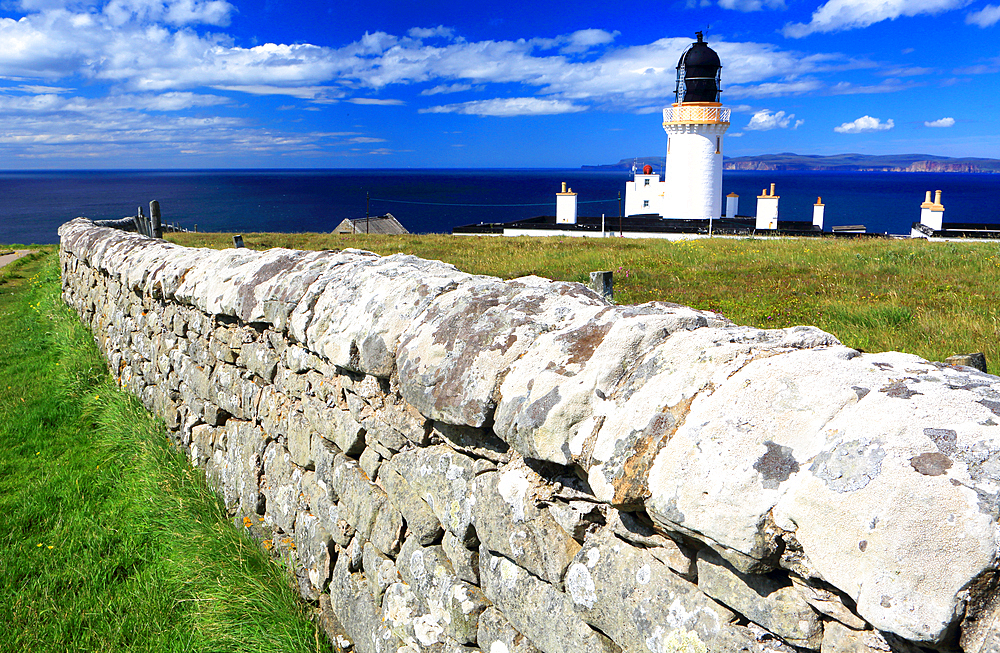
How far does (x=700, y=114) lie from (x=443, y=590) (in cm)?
4046

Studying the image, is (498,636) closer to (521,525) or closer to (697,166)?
(521,525)

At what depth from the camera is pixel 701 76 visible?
3891cm

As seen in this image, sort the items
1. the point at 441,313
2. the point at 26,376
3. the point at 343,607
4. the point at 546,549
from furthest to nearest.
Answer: the point at 26,376
the point at 343,607
the point at 441,313
the point at 546,549

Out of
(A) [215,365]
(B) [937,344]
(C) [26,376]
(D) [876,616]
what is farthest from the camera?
(C) [26,376]

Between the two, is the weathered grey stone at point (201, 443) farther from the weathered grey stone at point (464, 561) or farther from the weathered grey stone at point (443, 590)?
the weathered grey stone at point (464, 561)

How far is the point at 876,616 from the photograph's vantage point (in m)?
1.21

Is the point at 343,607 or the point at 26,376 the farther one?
the point at 26,376

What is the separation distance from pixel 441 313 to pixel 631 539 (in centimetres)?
129

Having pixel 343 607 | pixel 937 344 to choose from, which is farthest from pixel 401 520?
pixel 937 344

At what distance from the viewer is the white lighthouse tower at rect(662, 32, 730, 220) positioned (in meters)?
38.3

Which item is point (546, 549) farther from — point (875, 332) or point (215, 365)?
point (875, 332)

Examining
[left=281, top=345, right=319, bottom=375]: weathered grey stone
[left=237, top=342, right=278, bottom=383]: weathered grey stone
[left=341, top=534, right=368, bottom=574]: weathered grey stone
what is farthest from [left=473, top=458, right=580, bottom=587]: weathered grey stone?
[left=237, top=342, right=278, bottom=383]: weathered grey stone

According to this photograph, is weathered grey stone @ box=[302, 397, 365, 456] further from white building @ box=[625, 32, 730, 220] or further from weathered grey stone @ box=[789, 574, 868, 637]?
white building @ box=[625, 32, 730, 220]

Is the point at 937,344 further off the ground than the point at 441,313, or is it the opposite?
the point at 441,313
